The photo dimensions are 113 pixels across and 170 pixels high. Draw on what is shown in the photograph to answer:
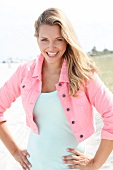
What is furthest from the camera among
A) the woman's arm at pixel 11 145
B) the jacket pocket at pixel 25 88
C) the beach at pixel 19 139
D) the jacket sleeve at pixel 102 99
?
the beach at pixel 19 139

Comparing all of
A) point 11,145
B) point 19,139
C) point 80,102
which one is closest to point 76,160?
point 80,102

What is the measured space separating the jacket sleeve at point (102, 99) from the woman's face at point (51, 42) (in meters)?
0.27

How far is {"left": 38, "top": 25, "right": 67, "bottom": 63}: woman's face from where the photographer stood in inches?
99.4

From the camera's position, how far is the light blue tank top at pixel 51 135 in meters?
2.53

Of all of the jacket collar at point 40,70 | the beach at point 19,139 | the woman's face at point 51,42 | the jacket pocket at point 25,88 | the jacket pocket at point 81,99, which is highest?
the woman's face at point 51,42

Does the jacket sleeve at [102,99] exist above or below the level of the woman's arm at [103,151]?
above

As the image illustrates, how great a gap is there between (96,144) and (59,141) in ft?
12.8

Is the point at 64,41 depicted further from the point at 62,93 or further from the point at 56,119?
the point at 56,119

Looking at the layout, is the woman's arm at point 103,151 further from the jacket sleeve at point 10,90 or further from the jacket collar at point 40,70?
the jacket sleeve at point 10,90

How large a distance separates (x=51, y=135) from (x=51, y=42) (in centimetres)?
57

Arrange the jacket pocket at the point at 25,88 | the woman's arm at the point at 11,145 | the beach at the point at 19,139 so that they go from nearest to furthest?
the jacket pocket at the point at 25,88
the woman's arm at the point at 11,145
the beach at the point at 19,139

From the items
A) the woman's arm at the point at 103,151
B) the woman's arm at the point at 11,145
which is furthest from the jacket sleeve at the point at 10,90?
the woman's arm at the point at 103,151

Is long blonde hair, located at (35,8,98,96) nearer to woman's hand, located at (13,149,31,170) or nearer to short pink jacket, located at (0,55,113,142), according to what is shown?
short pink jacket, located at (0,55,113,142)

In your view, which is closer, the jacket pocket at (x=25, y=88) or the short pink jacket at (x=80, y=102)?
the short pink jacket at (x=80, y=102)
